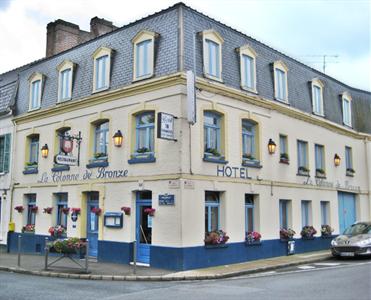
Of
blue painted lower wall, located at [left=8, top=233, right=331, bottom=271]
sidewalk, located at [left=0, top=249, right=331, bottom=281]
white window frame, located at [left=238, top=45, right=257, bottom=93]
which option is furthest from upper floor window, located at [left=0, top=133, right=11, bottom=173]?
white window frame, located at [left=238, top=45, right=257, bottom=93]

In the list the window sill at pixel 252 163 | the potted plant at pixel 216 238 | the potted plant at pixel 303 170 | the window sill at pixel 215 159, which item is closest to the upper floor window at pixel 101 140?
the window sill at pixel 215 159

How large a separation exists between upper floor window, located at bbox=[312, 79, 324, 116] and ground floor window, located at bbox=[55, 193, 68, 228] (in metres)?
A: 12.1

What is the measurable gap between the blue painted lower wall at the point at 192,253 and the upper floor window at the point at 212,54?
604 cm

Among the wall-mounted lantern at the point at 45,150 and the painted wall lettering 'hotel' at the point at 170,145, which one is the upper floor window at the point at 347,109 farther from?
the wall-mounted lantern at the point at 45,150

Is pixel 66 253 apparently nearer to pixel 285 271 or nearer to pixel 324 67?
pixel 285 271

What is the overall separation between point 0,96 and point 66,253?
41.5 ft

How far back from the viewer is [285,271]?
48.6 ft

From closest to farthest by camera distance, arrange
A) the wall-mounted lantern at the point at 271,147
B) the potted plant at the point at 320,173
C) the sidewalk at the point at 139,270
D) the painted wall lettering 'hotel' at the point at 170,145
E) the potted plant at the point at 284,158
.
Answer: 1. the sidewalk at the point at 139,270
2. the painted wall lettering 'hotel' at the point at 170,145
3. the wall-mounted lantern at the point at 271,147
4. the potted plant at the point at 284,158
5. the potted plant at the point at 320,173

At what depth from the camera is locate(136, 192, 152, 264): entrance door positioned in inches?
622

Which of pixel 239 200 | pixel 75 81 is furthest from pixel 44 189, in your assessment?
pixel 239 200

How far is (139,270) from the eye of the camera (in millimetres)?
14469

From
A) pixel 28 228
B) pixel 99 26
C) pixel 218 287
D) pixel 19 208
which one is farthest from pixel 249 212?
pixel 99 26

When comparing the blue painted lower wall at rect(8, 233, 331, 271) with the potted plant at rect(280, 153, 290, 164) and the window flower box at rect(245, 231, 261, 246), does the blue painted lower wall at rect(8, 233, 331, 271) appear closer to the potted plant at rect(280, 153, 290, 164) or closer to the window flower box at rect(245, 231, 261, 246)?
the window flower box at rect(245, 231, 261, 246)

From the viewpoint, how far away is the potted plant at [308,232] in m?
19.9
